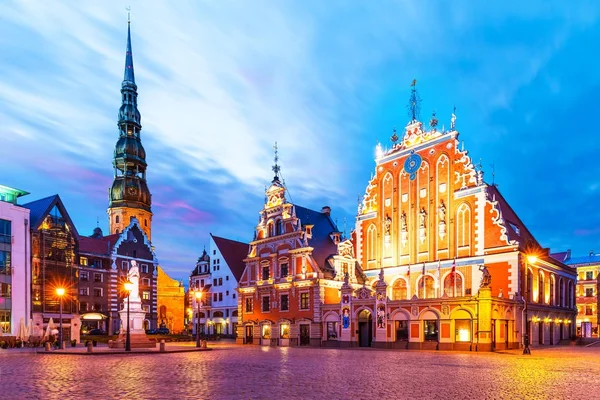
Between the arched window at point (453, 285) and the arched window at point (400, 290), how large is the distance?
4.09m

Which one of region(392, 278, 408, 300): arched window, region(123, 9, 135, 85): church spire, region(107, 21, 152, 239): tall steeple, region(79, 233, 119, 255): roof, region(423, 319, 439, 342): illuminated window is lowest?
region(423, 319, 439, 342): illuminated window

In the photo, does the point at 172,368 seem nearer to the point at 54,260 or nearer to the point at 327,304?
the point at 327,304

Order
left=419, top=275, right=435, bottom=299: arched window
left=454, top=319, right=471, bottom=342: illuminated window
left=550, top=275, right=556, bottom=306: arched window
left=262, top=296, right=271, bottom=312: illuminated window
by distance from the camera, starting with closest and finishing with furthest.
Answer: left=454, top=319, right=471, bottom=342: illuminated window < left=419, top=275, right=435, bottom=299: arched window < left=550, top=275, right=556, bottom=306: arched window < left=262, top=296, right=271, bottom=312: illuminated window

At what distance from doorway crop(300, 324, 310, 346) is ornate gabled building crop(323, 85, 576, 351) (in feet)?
9.73

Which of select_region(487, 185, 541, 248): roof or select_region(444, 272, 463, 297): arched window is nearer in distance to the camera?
select_region(487, 185, 541, 248): roof

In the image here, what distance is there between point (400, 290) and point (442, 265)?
525 cm

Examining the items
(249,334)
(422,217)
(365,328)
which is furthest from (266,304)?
(422,217)

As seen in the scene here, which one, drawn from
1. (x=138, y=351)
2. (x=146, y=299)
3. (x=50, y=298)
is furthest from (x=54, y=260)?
(x=138, y=351)

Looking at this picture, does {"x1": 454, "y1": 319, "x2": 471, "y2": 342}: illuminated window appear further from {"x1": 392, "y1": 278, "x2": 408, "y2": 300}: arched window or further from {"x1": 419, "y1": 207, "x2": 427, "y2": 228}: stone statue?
{"x1": 419, "y1": 207, "x2": 427, "y2": 228}: stone statue

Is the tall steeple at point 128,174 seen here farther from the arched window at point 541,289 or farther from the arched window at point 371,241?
the arched window at point 541,289

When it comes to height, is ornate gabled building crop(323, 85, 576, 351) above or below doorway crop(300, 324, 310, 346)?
above

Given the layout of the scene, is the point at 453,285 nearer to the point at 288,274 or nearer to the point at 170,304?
the point at 288,274

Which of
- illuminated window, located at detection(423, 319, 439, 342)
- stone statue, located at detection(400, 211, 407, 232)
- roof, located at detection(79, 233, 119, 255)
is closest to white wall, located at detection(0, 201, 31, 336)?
roof, located at detection(79, 233, 119, 255)

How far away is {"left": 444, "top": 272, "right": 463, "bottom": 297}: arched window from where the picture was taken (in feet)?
148
